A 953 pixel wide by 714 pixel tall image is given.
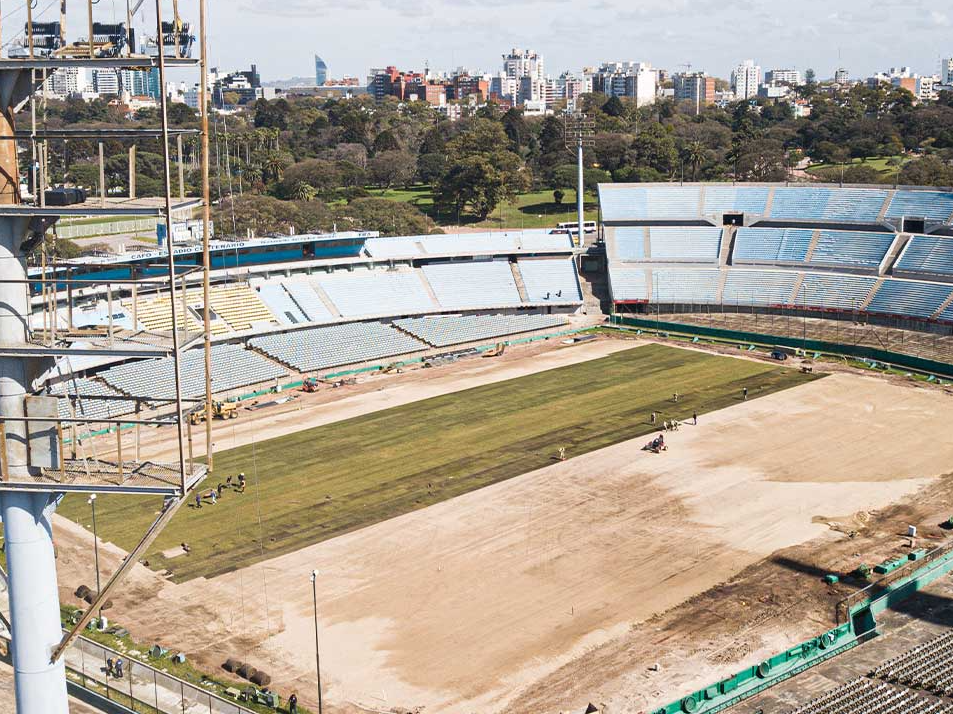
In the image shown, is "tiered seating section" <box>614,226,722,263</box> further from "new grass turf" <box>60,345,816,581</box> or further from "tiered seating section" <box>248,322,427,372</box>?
"tiered seating section" <box>248,322,427,372</box>

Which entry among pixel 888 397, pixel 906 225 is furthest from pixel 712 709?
pixel 906 225

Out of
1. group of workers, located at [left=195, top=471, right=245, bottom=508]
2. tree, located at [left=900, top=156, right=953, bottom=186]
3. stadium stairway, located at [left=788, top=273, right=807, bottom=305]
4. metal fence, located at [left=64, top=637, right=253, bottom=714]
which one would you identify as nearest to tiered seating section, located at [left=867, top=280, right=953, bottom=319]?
stadium stairway, located at [left=788, top=273, right=807, bottom=305]

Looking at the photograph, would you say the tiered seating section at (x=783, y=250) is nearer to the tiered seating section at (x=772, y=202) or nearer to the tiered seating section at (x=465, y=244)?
the tiered seating section at (x=772, y=202)

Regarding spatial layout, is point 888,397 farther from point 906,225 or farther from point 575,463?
point 906,225

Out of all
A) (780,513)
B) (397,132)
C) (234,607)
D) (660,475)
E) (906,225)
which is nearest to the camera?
(234,607)

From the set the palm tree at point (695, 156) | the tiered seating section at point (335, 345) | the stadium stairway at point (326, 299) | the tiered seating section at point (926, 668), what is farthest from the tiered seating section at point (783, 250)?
the tiered seating section at point (926, 668)

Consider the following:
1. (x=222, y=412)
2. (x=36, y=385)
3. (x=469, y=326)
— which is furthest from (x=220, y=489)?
(x=36, y=385)

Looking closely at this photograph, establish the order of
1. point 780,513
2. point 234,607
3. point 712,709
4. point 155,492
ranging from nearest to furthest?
point 155,492, point 712,709, point 234,607, point 780,513
